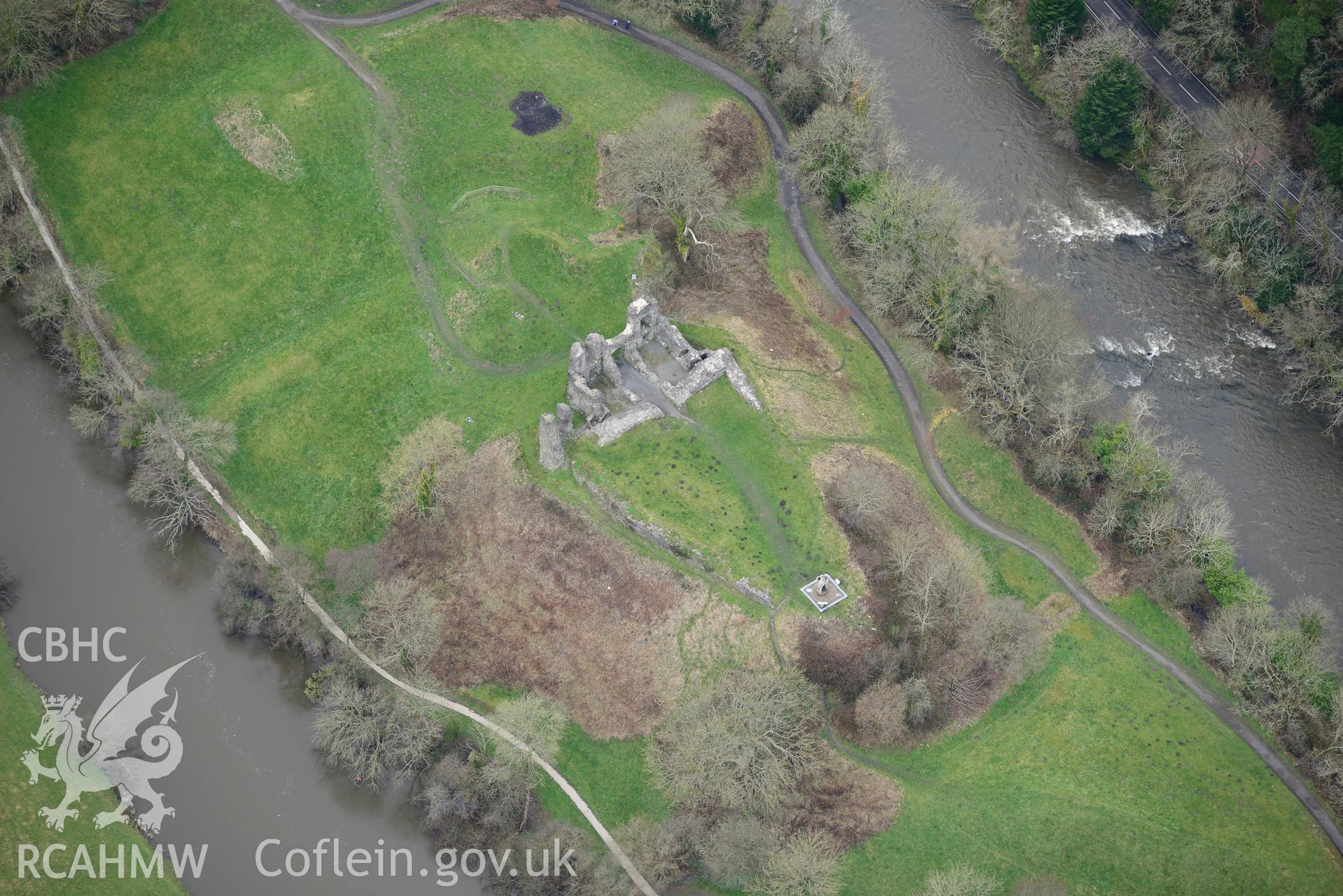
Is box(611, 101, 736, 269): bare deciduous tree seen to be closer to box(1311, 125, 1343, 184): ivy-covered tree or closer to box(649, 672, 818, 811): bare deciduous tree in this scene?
box(649, 672, 818, 811): bare deciduous tree

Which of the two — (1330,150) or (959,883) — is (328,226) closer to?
(959,883)

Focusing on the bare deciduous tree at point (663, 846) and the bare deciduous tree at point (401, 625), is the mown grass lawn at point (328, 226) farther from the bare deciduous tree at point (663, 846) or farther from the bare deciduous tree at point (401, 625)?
the bare deciduous tree at point (663, 846)

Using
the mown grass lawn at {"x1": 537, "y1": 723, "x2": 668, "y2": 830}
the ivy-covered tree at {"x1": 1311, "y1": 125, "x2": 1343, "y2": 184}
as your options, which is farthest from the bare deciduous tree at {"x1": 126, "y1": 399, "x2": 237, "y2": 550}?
the ivy-covered tree at {"x1": 1311, "y1": 125, "x2": 1343, "y2": 184}

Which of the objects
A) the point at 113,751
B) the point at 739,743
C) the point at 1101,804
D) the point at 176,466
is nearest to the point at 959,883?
the point at 1101,804

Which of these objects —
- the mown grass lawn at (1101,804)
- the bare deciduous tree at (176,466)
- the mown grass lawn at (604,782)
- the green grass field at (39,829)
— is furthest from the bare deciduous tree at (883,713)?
the bare deciduous tree at (176,466)

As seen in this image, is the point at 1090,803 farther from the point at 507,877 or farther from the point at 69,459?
the point at 69,459

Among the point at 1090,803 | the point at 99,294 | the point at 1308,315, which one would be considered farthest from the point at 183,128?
the point at 1308,315
